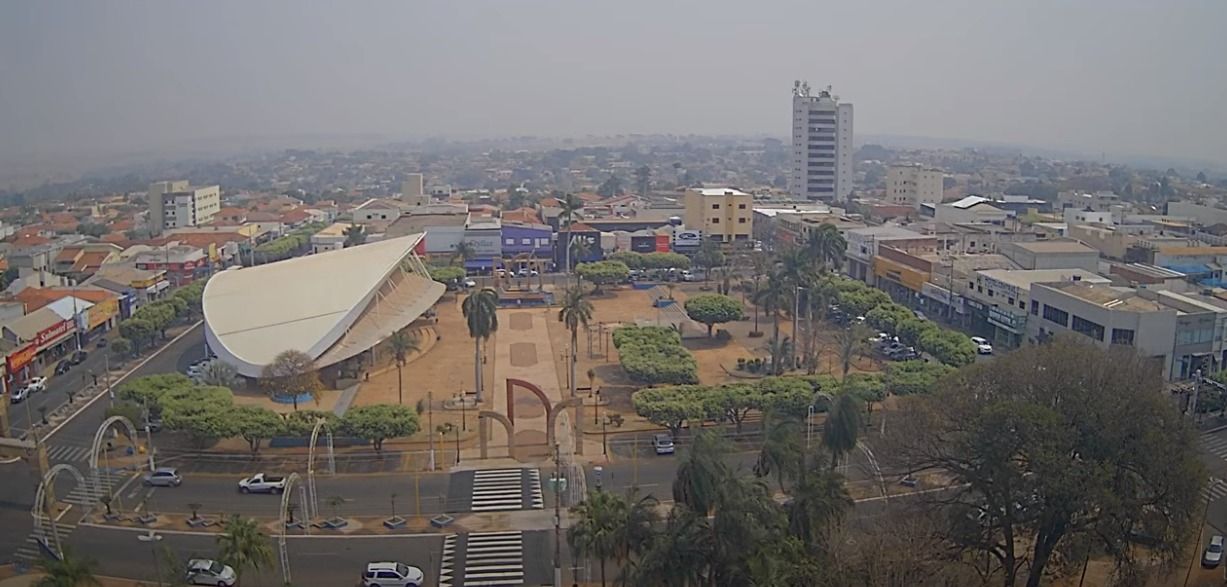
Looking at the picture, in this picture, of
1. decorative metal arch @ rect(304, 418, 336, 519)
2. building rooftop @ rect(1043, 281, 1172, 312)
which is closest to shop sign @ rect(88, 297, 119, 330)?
decorative metal arch @ rect(304, 418, 336, 519)

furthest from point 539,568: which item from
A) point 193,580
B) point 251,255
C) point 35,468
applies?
point 251,255

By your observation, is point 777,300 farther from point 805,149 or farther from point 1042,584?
point 805,149

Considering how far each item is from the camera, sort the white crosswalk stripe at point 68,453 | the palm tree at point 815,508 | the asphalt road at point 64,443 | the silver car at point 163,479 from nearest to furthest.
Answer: the palm tree at point 815,508, the asphalt road at point 64,443, the silver car at point 163,479, the white crosswalk stripe at point 68,453

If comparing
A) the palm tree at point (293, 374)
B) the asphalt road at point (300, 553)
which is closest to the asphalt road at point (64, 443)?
the asphalt road at point (300, 553)

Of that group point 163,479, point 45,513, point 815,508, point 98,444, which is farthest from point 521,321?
point 815,508

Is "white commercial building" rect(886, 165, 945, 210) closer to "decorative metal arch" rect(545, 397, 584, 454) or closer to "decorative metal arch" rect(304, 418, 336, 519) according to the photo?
"decorative metal arch" rect(545, 397, 584, 454)

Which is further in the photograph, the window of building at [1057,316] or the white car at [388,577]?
the window of building at [1057,316]

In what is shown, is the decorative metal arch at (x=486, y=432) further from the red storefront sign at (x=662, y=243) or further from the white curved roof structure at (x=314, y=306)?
the red storefront sign at (x=662, y=243)
